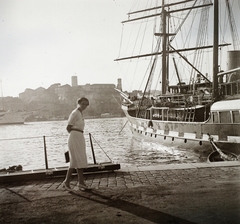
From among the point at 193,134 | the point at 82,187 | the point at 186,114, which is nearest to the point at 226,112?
the point at 193,134

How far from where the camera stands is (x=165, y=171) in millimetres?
6234

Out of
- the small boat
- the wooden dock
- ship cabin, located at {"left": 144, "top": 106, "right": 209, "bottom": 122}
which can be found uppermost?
ship cabin, located at {"left": 144, "top": 106, "right": 209, "bottom": 122}

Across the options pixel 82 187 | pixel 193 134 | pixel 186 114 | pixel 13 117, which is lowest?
pixel 13 117

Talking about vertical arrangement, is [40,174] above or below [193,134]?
above

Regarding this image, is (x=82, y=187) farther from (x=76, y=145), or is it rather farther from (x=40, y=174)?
(x=40, y=174)

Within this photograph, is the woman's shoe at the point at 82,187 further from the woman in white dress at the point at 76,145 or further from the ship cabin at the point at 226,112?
the ship cabin at the point at 226,112

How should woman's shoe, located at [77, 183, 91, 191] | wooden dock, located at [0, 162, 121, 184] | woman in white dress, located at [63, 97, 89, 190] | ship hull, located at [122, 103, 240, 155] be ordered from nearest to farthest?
woman's shoe, located at [77, 183, 91, 191] → woman in white dress, located at [63, 97, 89, 190] → wooden dock, located at [0, 162, 121, 184] → ship hull, located at [122, 103, 240, 155]

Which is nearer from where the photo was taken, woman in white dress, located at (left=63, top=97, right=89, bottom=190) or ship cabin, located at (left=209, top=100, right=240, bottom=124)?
woman in white dress, located at (left=63, top=97, right=89, bottom=190)

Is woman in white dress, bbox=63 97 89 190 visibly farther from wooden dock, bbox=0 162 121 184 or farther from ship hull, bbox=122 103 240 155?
ship hull, bbox=122 103 240 155

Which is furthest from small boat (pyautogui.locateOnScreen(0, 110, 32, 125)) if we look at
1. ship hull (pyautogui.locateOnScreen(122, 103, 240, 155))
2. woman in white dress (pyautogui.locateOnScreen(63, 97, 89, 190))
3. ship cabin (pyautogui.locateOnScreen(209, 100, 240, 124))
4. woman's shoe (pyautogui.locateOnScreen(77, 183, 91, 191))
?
woman's shoe (pyautogui.locateOnScreen(77, 183, 91, 191))

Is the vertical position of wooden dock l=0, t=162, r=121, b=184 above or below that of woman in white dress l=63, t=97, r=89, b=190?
below

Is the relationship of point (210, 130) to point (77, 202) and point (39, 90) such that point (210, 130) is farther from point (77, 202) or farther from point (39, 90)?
point (39, 90)

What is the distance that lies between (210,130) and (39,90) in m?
69.6

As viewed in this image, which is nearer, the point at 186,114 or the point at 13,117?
the point at 186,114
